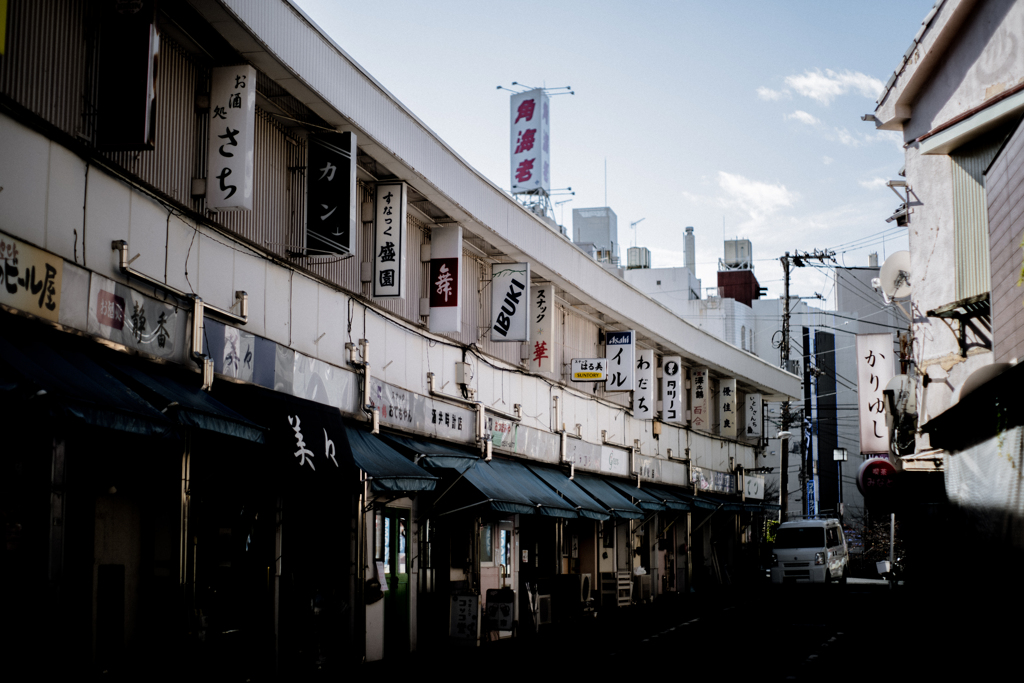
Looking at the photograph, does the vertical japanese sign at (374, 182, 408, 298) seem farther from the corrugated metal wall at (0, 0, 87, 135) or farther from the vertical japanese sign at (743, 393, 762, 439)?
the vertical japanese sign at (743, 393, 762, 439)

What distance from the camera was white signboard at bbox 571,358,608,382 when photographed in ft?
92.1

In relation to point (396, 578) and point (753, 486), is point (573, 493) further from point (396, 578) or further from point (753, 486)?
point (753, 486)

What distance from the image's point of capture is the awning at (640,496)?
1190 inches

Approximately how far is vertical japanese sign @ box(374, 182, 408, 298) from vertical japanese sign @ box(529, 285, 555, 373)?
317 inches

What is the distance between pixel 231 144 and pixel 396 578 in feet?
28.8

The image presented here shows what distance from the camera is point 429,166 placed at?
18578 mm

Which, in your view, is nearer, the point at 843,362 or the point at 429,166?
the point at 429,166

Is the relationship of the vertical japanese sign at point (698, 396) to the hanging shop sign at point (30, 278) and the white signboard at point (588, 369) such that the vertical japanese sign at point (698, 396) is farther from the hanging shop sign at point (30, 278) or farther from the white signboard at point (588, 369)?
the hanging shop sign at point (30, 278)

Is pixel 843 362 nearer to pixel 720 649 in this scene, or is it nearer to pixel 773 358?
pixel 773 358

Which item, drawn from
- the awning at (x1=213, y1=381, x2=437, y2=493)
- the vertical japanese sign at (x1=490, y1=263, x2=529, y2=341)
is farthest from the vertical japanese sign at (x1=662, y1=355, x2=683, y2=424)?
the awning at (x1=213, y1=381, x2=437, y2=493)

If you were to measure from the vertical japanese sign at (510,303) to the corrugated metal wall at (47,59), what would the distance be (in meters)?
12.8

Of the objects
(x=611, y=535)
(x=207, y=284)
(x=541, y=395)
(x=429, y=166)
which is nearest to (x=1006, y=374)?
(x=207, y=284)

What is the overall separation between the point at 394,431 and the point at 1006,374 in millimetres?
11015

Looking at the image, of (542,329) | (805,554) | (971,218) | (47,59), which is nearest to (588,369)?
(542,329)
